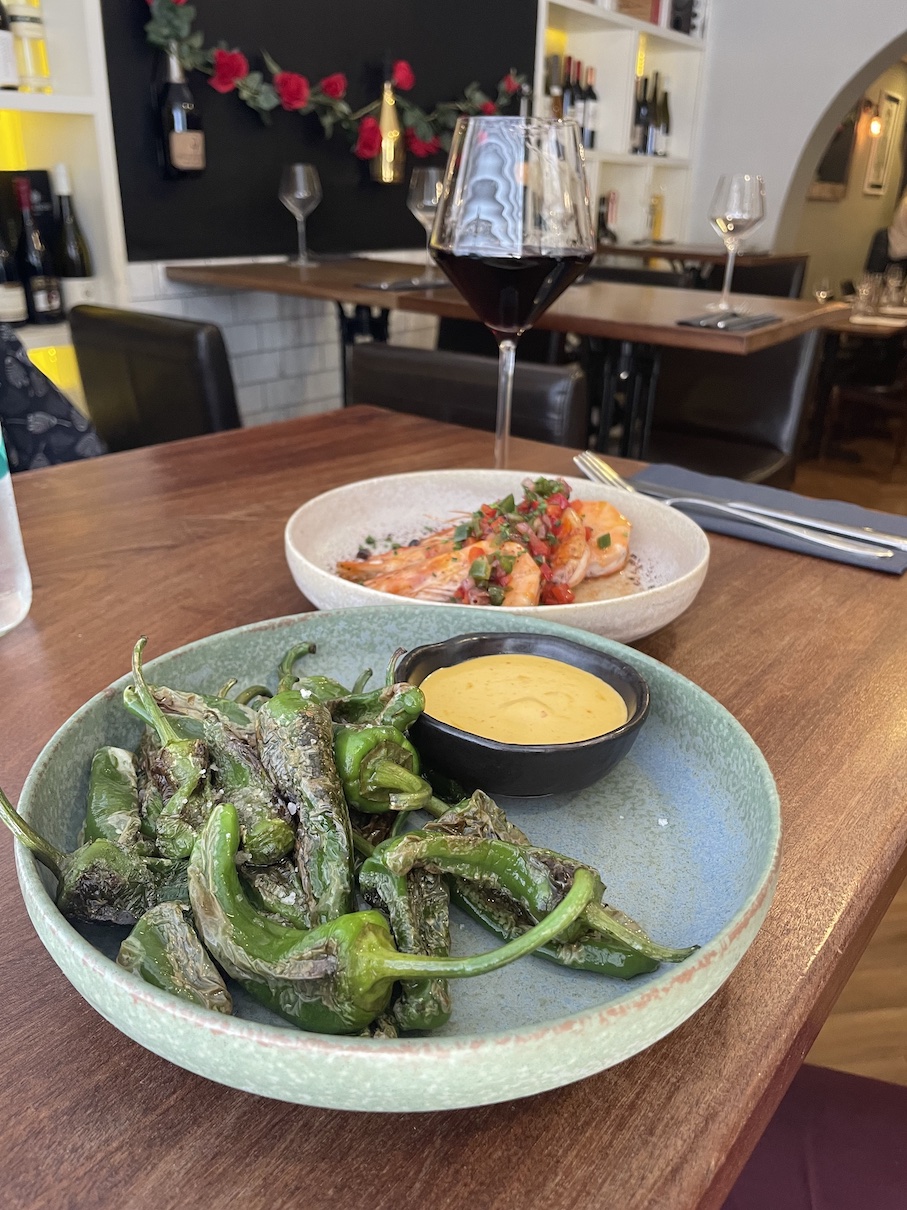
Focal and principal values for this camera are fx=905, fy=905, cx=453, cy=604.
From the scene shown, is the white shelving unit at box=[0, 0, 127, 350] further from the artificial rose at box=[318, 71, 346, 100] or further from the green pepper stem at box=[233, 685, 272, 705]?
the green pepper stem at box=[233, 685, 272, 705]

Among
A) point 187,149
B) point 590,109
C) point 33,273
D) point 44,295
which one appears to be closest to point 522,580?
point 44,295

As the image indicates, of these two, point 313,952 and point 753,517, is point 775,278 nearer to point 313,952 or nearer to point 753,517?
point 753,517

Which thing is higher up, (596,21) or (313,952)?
(596,21)

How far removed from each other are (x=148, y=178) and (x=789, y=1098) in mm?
3086

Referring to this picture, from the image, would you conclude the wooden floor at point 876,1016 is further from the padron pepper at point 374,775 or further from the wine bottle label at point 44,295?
the wine bottle label at point 44,295

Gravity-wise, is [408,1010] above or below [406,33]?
below

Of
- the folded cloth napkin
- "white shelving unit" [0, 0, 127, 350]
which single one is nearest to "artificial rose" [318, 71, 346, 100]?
"white shelving unit" [0, 0, 127, 350]

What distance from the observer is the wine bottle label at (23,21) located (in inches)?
95.5

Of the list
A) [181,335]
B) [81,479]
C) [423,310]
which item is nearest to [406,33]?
[423,310]

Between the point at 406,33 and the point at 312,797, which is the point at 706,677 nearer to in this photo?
the point at 312,797

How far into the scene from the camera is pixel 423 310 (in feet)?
8.43

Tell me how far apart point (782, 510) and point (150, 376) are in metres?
1.64

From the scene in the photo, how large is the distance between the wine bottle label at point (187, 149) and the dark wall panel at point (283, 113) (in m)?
0.12

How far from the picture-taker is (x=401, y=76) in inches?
137
